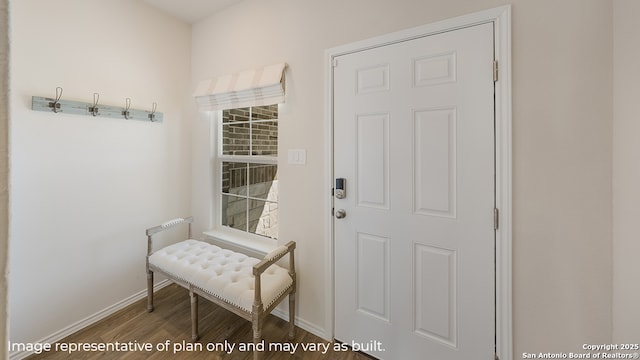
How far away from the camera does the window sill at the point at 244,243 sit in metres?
2.22

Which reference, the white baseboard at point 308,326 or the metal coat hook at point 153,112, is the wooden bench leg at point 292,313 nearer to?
the white baseboard at point 308,326

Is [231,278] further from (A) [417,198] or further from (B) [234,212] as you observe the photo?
(A) [417,198]

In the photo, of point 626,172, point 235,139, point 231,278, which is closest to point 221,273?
point 231,278

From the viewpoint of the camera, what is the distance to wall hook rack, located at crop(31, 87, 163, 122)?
1.68 m

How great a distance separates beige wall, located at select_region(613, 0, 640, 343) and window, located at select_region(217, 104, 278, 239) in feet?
6.65

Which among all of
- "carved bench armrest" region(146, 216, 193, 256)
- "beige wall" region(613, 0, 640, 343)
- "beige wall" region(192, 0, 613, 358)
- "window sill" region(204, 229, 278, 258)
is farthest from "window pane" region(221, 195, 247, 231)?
"beige wall" region(613, 0, 640, 343)

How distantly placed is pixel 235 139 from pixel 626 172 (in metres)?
2.64

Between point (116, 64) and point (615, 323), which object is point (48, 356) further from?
point (615, 323)

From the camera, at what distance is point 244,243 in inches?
90.9

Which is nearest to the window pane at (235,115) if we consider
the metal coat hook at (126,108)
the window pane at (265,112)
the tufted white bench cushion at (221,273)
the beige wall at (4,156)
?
the window pane at (265,112)

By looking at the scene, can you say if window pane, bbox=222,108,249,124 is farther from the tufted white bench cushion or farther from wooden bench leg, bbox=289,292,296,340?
wooden bench leg, bbox=289,292,296,340

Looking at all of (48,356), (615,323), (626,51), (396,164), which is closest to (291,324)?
(396,164)

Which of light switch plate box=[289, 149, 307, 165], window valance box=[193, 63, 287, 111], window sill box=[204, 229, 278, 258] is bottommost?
window sill box=[204, 229, 278, 258]

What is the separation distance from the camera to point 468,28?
1.36m
